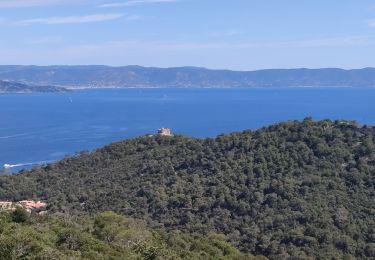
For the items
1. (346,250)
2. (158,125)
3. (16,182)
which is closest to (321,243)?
(346,250)

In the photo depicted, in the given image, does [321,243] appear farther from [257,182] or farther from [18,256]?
[18,256]

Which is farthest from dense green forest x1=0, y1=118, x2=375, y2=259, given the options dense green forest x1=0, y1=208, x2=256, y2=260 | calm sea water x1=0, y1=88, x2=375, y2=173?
calm sea water x1=0, y1=88, x2=375, y2=173

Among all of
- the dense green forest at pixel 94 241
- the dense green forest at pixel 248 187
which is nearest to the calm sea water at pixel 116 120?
the dense green forest at pixel 248 187

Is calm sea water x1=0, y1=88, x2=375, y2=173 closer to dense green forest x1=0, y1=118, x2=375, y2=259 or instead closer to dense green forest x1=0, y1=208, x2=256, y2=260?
dense green forest x1=0, y1=118, x2=375, y2=259

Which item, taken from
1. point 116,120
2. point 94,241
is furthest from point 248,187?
point 116,120

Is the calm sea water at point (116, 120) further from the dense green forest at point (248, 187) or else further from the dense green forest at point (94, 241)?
the dense green forest at point (94, 241)
